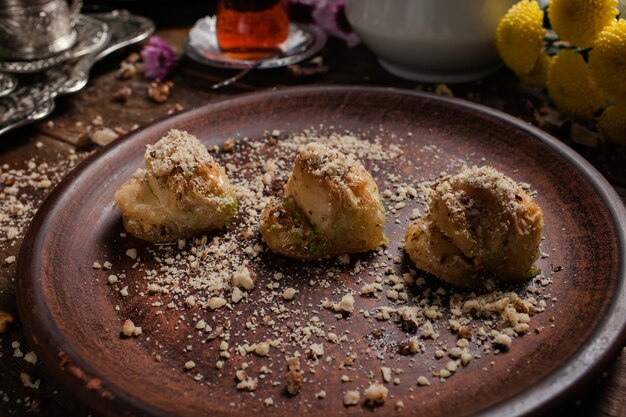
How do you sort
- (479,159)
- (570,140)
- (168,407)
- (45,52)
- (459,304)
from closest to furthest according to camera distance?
(168,407) → (459,304) → (479,159) → (570,140) → (45,52)

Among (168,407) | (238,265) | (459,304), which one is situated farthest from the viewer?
(238,265)

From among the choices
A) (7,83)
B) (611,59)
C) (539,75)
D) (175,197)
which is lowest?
(7,83)

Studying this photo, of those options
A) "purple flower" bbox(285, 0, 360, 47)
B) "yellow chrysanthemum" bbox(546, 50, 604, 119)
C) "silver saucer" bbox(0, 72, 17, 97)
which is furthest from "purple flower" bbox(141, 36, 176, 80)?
"yellow chrysanthemum" bbox(546, 50, 604, 119)

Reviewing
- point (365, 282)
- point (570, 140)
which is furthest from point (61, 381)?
point (570, 140)

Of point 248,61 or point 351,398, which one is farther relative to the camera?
point 248,61

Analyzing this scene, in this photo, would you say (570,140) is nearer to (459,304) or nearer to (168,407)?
(459,304)

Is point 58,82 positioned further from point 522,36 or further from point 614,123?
point 614,123

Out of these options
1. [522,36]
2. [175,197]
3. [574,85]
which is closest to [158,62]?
[175,197]
